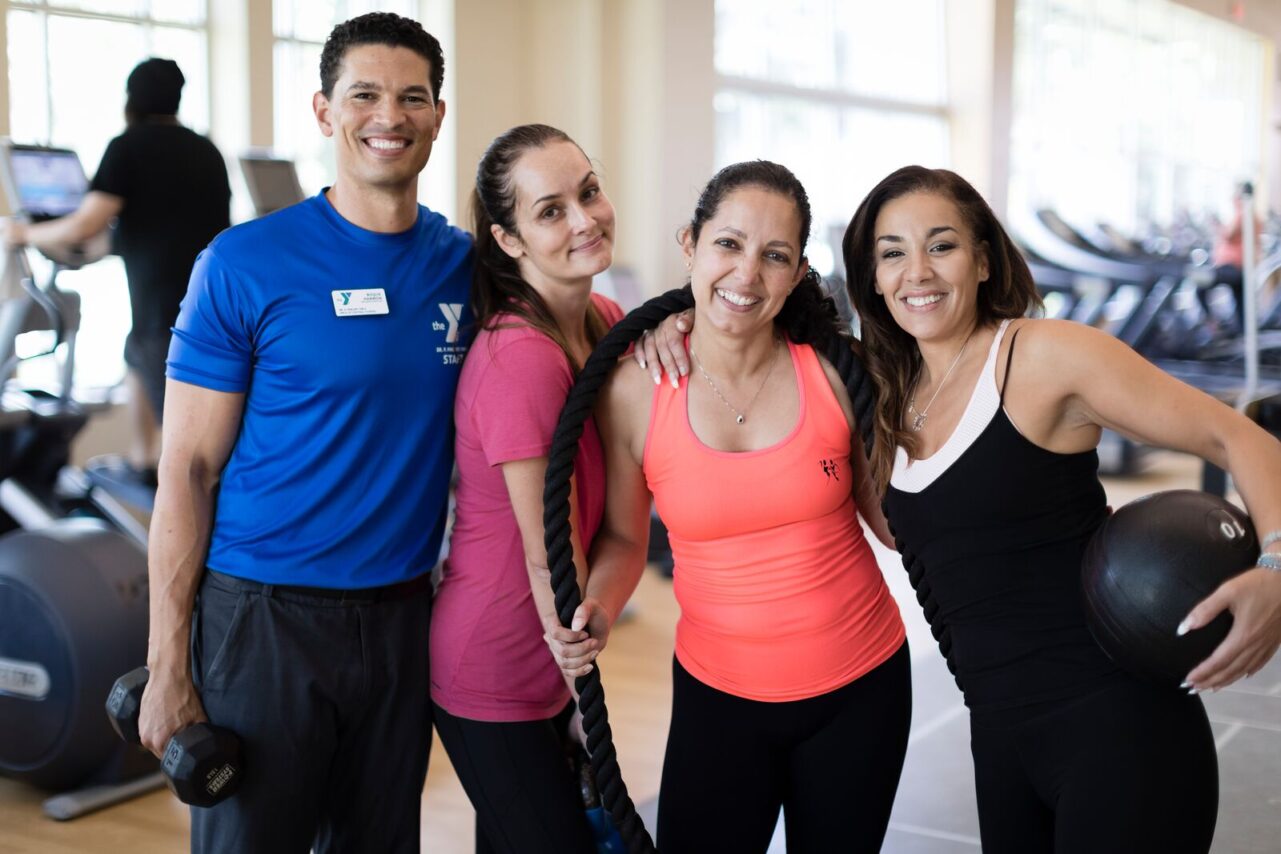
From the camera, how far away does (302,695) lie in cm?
196

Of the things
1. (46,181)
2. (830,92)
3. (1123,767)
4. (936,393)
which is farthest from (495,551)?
(830,92)

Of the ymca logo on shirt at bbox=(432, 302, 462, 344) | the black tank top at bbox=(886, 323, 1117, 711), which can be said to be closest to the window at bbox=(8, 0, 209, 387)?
the ymca logo on shirt at bbox=(432, 302, 462, 344)

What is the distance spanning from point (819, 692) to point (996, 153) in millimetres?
12337

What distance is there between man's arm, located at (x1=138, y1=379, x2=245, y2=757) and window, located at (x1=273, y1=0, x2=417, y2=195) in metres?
6.66

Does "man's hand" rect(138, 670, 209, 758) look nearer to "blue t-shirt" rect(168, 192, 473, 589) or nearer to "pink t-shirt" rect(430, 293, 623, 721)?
"blue t-shirt" rect(168, 192, 473, 589)

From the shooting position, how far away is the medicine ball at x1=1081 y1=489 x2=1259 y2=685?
1650mm

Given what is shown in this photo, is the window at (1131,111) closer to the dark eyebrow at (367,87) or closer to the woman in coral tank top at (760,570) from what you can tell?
the woman in coral tank top at (760,570)

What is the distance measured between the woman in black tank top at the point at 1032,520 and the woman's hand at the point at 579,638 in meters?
0.46

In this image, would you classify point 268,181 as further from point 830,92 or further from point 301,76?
point 830,92

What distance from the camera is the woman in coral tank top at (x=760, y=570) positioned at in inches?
76.8

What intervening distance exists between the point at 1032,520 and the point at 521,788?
0.86 metres

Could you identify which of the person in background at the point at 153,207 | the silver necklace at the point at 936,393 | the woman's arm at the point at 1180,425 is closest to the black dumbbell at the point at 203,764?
the silver necklace at the point at 936,393

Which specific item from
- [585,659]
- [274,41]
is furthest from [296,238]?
[274,41]

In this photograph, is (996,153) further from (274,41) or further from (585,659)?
(585,659)
